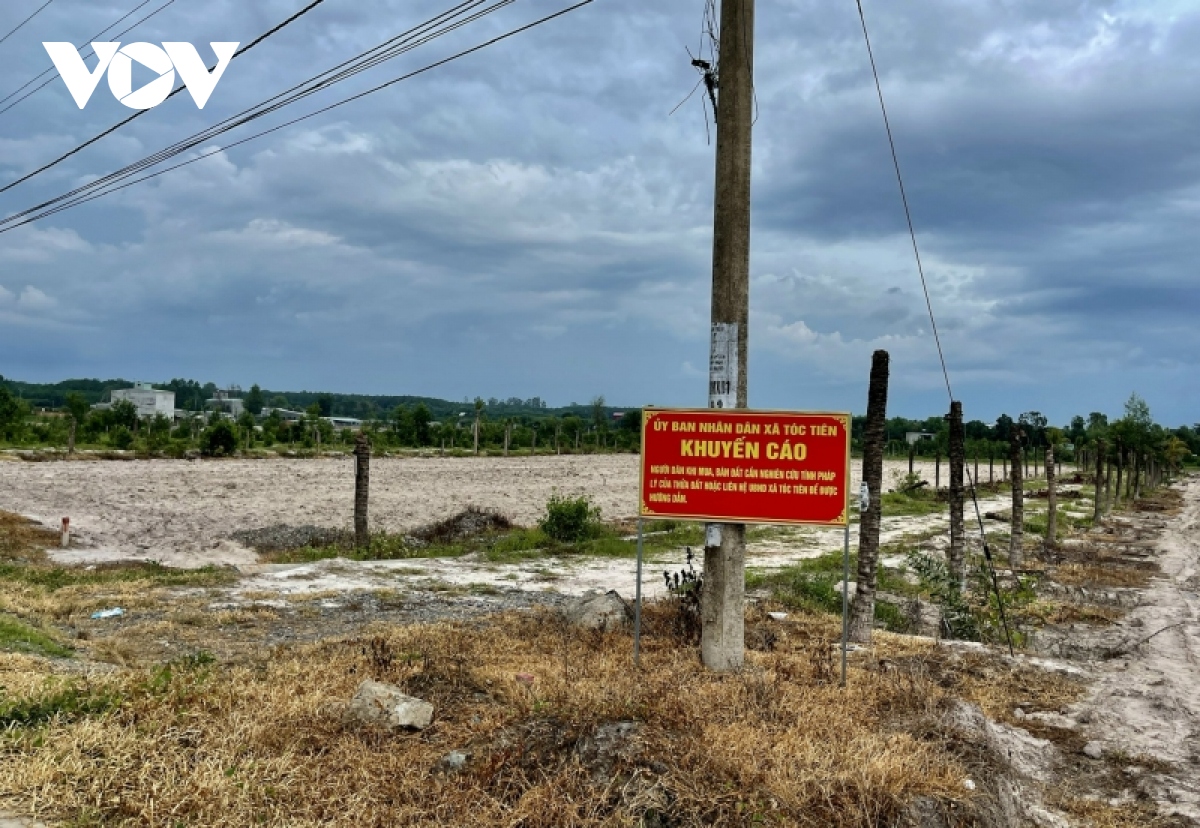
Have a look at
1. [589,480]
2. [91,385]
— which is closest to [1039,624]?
[589,480]

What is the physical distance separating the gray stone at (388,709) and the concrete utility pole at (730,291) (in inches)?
94.9

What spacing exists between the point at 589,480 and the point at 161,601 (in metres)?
35.2

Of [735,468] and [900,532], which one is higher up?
[735,468]

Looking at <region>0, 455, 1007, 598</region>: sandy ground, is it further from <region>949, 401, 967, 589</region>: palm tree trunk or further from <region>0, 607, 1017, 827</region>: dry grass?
<region>0, 607, 1017, 827</region>: dry grass

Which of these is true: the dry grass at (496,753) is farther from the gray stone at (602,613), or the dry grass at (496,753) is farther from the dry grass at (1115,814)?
the gray stone at (602,613)

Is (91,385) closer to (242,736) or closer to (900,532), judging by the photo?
(900,532)

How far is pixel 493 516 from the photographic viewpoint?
2291cm

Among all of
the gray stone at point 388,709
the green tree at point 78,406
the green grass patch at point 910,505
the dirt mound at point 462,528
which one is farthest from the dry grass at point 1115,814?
the green tree at point 78,406

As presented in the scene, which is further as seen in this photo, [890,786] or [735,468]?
[735,468]

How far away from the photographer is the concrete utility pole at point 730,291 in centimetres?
687

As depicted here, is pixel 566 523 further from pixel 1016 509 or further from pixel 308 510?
pixel 308 510

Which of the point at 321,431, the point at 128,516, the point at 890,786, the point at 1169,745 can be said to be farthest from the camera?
the point at 321,431

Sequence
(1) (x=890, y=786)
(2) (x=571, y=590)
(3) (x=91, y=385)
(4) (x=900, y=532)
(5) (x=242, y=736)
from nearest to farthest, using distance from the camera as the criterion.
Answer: (1) (x=890, y=786) < (5) (x=242, y=736) < (2) (x=571, y=590) < (4) (x=900, y=532) < (3) (x=91, y=385)

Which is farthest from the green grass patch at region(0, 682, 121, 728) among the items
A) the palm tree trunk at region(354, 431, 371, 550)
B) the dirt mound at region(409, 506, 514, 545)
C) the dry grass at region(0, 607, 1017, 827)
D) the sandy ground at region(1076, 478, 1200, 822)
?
the dirt mound at region(409, 506, 514, 545)
